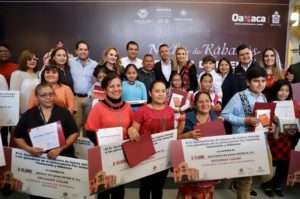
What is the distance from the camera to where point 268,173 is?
2.26 metres

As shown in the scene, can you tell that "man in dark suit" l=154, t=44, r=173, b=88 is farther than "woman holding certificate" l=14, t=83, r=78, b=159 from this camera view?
Yes

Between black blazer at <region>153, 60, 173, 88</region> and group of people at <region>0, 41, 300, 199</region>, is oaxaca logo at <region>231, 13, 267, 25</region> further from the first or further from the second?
black blazer at <region>153, 60, 173, 88</region>

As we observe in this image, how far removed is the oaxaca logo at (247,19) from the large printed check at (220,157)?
3698mm

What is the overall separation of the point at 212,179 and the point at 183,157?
32cm

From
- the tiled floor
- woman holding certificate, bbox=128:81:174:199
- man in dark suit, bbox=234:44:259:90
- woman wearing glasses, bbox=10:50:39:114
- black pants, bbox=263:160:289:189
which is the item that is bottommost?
the tiled floor

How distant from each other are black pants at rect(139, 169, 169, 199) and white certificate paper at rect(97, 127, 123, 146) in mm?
501

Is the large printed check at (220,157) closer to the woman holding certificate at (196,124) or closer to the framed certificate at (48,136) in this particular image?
the woman holding certificate at (196,124)

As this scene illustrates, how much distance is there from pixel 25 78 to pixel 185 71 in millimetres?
1945

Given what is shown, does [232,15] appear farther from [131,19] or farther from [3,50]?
[3,50]

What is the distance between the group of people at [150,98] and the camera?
2.17 m

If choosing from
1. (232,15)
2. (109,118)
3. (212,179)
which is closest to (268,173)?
(212,179)

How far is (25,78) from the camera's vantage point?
318 centimetres

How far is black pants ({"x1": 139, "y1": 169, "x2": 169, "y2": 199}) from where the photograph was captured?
7.69 ft

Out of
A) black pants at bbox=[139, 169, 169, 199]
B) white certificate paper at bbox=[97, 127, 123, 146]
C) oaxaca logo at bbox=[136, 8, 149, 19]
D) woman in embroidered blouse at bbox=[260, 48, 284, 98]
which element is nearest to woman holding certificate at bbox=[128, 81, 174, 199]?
white certificate paper at bbox=[97, 127, 123, 146]
